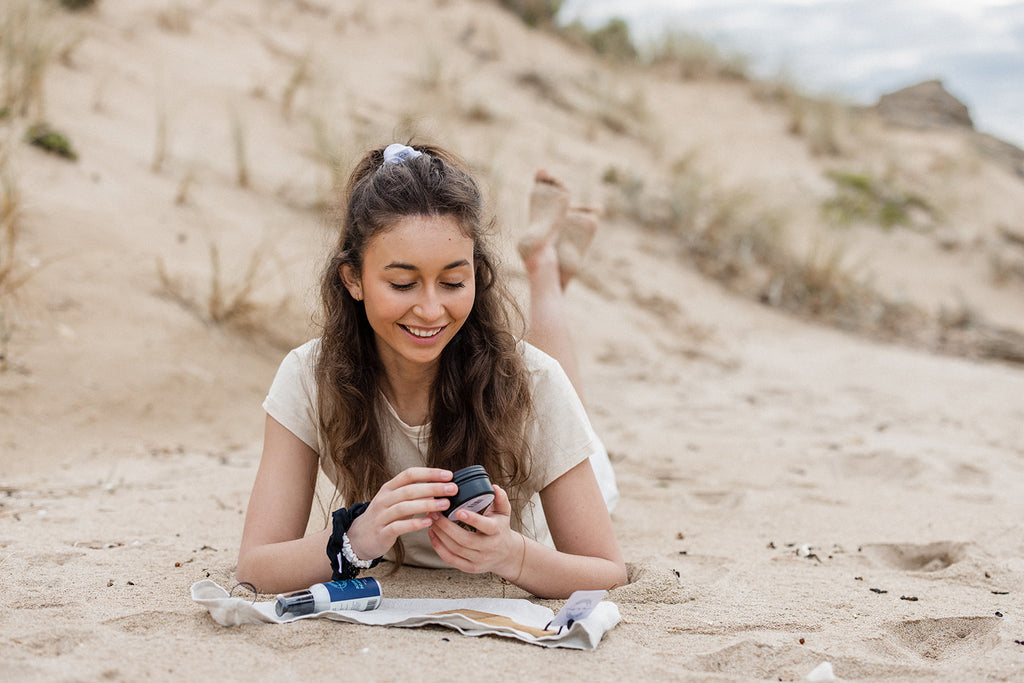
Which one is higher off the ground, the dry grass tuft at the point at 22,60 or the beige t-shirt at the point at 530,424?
the dry grass tuft at the point at 22,60

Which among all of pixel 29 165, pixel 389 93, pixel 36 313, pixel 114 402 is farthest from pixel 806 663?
pixel 389 93

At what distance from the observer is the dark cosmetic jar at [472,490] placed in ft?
6.23

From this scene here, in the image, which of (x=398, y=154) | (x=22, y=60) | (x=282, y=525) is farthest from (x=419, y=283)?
(x=22, y=60)

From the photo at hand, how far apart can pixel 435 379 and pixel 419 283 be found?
33 centimetres

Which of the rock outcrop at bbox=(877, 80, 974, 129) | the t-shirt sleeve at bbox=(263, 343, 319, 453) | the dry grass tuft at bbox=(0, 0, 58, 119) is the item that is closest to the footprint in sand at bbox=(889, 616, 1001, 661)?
the t-shirt sleeve at bbox=(263, 343, 319, 453)

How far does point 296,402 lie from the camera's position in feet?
7.75

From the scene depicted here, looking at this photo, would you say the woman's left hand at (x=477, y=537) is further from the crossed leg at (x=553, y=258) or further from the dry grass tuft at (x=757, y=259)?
the dry grass tuft at (x=757, y=259)

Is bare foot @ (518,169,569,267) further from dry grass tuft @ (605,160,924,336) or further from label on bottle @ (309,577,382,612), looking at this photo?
dry grass tuft @ (605,160,924,336)

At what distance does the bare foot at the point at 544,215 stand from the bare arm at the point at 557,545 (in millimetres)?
1646

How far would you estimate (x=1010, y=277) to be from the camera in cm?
958

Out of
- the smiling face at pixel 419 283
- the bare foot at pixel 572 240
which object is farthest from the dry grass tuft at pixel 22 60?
the smiling face at pixel 419 283

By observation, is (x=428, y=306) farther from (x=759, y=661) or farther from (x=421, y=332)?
(x=759, y=661)

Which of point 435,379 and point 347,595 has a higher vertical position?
point 435,379

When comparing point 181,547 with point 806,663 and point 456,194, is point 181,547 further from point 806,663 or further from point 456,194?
point 806,663
